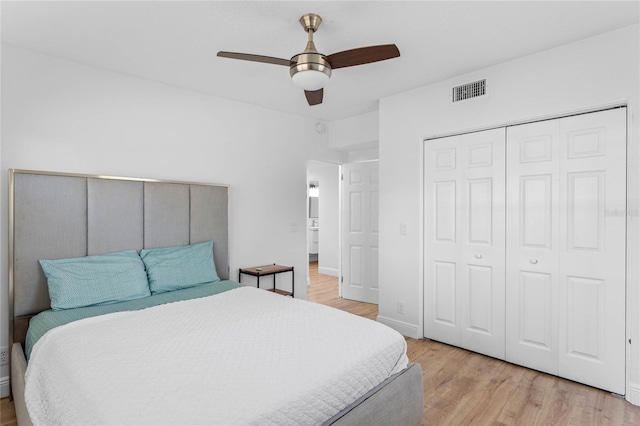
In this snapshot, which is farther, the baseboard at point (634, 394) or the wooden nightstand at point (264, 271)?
the wooden nightstand at point (264, 271)

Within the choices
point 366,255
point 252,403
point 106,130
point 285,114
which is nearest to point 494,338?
point 366,255

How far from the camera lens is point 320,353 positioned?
1.60m

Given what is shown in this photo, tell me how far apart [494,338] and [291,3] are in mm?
3037

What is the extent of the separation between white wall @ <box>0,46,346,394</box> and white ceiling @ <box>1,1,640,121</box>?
20 centimetres

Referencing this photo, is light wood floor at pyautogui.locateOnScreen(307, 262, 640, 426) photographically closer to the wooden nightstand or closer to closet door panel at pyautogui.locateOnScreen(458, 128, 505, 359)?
closet door panel at pyautogui.locateOnScreen(458, 128, 505, 359)

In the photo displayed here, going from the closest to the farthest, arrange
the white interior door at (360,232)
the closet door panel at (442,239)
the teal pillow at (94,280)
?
1. the teal pillow at (94,280)
2. the closet door panel at (442,239)
3. the white interior door at (360,232)

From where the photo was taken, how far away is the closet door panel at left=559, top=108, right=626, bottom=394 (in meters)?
2.37

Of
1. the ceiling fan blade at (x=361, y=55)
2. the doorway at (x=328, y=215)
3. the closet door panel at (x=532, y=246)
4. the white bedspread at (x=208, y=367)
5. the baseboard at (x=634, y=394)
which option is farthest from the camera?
the doorway at (x=328, y=215)

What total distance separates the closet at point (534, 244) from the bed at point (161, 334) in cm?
141

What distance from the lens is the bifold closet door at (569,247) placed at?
2.38m

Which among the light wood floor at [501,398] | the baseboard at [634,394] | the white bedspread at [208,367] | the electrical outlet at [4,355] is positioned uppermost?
the white bedspread at [208,367]

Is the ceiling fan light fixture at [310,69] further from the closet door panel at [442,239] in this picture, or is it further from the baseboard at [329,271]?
the baseboard at [329,271]

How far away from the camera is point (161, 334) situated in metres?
1.76

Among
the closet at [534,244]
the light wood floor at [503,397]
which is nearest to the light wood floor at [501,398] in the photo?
the light wood floor at [503,397]
